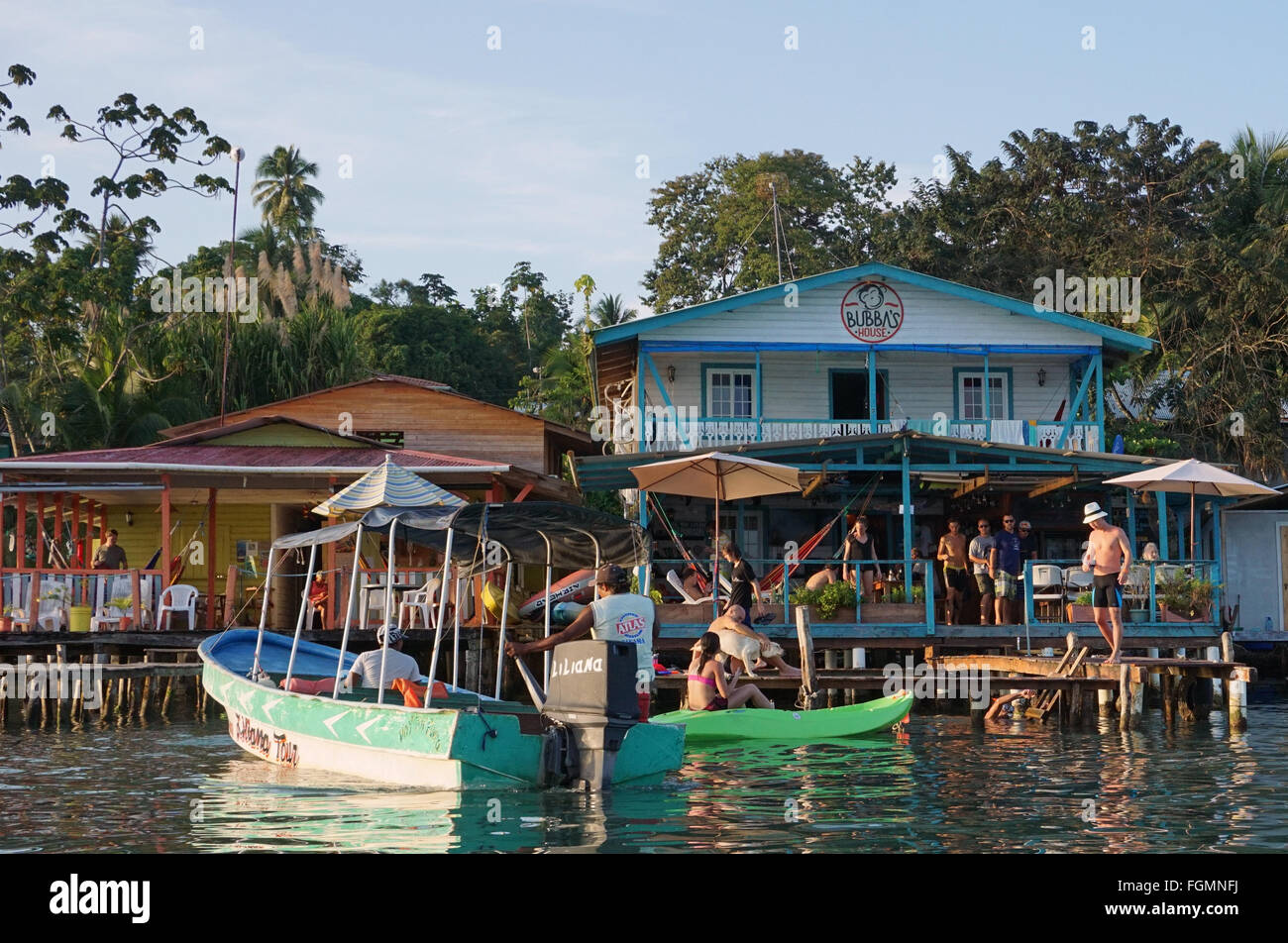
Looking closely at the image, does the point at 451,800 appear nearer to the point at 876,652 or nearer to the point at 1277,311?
the point at 876,652

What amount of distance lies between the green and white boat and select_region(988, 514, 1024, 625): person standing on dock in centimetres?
889

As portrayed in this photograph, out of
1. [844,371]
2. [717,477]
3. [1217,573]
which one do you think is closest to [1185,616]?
[1217,573]

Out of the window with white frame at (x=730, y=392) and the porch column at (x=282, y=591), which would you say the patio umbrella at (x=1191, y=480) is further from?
the porch column at (x=282, y=591)

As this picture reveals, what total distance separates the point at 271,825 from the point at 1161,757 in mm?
8516

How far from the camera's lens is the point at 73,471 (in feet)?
71.2

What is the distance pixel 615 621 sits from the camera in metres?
11.7

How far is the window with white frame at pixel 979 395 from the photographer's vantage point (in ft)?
88.6

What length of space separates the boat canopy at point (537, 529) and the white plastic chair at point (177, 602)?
9.08 meters

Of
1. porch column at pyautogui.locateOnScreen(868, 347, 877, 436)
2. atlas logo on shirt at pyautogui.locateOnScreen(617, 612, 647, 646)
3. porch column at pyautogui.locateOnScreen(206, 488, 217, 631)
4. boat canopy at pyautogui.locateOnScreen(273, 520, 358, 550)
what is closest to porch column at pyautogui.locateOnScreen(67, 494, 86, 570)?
porch column at pyautogui.locateOnScreen(206, 488, 217, 631)

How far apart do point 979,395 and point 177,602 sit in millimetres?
15478

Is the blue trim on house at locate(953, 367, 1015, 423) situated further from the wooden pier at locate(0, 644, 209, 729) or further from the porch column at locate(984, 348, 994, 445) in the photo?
the wooden pier at locate(0, 644, 209, 729)

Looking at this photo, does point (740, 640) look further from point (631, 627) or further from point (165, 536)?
point (165, 536)

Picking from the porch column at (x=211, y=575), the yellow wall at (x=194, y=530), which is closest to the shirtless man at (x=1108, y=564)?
the porch column at (x=211, y=575)
